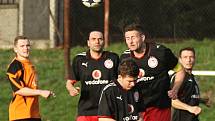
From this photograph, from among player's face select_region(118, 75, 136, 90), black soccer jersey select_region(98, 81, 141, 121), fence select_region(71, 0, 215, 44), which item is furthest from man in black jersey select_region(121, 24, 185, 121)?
fence select_region(71, 0, 215, 44)

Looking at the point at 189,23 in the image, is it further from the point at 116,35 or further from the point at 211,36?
the point at 116,35

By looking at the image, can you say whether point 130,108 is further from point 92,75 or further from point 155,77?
point 92,75

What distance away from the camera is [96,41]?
8992 millimetres

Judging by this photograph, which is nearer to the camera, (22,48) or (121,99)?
(121,99)

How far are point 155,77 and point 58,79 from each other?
23.1 feet

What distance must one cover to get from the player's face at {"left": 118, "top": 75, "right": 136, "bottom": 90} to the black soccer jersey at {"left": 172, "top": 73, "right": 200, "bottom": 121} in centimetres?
207

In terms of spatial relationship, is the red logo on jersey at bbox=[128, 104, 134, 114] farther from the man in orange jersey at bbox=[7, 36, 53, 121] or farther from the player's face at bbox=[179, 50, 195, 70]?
the man in orange jersey at bbox=[7, 36, 53, 121]

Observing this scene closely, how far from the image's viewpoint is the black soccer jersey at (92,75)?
916 cm

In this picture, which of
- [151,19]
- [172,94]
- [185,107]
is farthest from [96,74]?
[151,19]

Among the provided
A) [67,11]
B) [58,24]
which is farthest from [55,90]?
[58,24]

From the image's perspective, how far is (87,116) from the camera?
9.34 metres

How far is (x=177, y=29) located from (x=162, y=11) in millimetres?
672

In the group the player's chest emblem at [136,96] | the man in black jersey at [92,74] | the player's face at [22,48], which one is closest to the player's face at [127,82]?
the player's chest emblem at [136,96]

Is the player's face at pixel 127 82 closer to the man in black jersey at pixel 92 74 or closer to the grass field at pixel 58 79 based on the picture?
the man in black jersey at pixel 92 74
